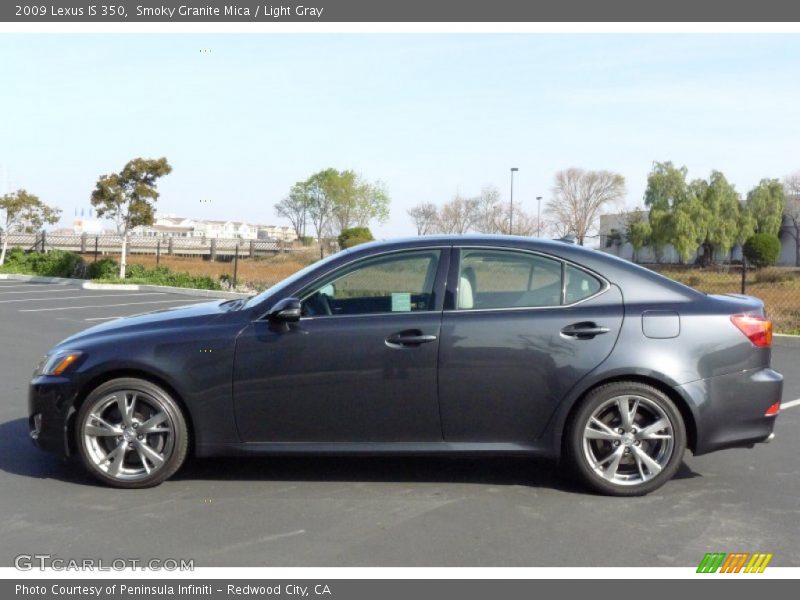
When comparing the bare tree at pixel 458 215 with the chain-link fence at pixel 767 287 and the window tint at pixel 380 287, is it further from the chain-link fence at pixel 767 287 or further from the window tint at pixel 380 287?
the window tint at pixel 380 287

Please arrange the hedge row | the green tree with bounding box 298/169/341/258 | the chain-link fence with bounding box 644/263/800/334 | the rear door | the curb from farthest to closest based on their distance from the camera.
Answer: the green tree with bounding box 298/169/341/258, the hedge row, the curb, the chain-link fence with bounding box 644/263/800/334, the rear door

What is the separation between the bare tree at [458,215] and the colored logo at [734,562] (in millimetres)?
28869

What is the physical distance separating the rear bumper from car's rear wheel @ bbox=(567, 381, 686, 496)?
5.6 inches

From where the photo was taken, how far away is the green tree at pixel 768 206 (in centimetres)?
4150

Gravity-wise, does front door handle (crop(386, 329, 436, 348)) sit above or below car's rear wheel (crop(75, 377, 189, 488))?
above

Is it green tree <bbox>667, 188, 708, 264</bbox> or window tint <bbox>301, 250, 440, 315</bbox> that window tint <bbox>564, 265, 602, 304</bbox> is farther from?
green tree <bbox>667, 188, 708, 264</bbox>

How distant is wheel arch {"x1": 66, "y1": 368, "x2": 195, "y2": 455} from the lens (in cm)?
520

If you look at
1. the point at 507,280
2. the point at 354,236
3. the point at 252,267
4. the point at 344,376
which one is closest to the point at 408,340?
the point at 344,376

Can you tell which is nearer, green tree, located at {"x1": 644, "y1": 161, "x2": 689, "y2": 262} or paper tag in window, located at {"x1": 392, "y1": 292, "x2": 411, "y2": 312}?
paper tag in window, located at {"x1": 392, "y1": 292, "x2": 411, "y2": 312}

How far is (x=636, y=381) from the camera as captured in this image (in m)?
5.09

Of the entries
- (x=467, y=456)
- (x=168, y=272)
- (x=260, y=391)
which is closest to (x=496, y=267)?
(x=467, y=456)

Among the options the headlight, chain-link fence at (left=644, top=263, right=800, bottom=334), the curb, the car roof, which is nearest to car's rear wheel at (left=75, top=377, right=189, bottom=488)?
the headlight

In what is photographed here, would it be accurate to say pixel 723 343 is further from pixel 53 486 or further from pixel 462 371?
pixel 53 486
